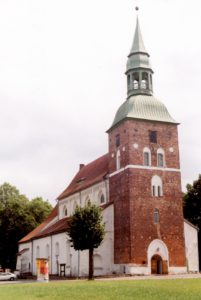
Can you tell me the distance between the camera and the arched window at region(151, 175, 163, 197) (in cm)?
4666

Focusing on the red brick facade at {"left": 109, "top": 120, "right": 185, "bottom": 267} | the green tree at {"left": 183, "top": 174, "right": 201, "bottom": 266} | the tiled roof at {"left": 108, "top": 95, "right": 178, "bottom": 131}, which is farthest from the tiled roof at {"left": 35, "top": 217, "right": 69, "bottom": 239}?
the green tree at {"left": 183, "top": 174, "right": 201, "bottom": 266}

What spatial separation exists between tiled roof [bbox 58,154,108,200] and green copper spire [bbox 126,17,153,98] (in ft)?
32.5

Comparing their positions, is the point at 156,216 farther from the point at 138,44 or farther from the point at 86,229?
the point at 138,44

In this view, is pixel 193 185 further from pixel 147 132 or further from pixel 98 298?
pixel 98 298

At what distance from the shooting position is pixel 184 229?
157 feet

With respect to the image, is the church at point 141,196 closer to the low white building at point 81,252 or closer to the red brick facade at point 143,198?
the red brick facade at point 143,198

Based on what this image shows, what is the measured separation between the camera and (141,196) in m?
45.8

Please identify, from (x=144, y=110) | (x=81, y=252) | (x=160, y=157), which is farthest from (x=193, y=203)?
(x=81, y=252)

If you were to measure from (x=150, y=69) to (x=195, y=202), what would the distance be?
1950 centimetres

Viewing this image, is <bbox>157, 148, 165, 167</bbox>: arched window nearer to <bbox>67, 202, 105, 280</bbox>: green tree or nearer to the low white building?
the low white building

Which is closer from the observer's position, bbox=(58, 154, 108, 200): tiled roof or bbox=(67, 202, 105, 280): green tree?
bbox=(67, 202, 105, 280): green tree

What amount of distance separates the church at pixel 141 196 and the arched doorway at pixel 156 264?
3.7 inches

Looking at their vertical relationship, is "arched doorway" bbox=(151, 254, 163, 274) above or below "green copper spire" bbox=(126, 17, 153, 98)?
below

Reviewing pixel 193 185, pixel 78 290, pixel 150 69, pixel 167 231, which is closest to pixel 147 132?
pixel 150 69
